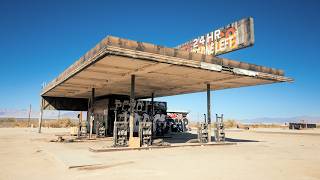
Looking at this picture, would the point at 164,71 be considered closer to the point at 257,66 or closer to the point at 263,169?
the point at 257,66

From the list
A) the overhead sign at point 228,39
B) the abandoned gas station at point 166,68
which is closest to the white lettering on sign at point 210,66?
the abandoned gas station at point 166,68

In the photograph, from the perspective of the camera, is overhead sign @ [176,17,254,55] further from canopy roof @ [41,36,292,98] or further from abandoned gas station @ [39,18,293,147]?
canopy roof @ [41,36,292,98]

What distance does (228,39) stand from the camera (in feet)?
72.0

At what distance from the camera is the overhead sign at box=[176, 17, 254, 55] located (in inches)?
785

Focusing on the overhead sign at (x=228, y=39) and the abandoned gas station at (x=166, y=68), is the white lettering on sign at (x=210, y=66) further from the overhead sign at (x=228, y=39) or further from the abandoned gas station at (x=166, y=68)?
the overhead sign at (x=228, y=39)

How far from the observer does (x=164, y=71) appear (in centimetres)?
1794

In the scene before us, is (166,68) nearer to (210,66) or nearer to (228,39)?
(210,66)

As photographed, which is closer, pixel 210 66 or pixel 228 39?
pixel 210 66

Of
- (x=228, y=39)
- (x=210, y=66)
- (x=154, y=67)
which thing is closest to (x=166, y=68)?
(x=154, y=67)

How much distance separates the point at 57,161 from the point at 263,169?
8.54m

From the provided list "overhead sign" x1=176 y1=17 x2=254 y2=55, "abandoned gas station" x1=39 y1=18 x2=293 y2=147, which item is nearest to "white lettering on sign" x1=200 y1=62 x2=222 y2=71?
"abandoned gas station" x1=39 y1=18 x2=293 y2=147

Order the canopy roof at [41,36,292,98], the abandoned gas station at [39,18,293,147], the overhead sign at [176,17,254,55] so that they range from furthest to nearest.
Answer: the overhead sign at [176,17,254,55]
the abandoned gas station at [39,18,293,147]
the canopy roof at [41,36,292,98]

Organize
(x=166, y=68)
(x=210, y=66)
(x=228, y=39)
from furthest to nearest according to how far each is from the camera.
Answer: (x=228, y=39) → (x=166, y=68) → (x=210, y=66)

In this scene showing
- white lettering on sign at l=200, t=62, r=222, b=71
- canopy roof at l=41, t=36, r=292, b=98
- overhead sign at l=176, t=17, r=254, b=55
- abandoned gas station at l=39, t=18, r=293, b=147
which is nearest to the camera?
canopy roof at l=41, t=36, r=292, b=98
